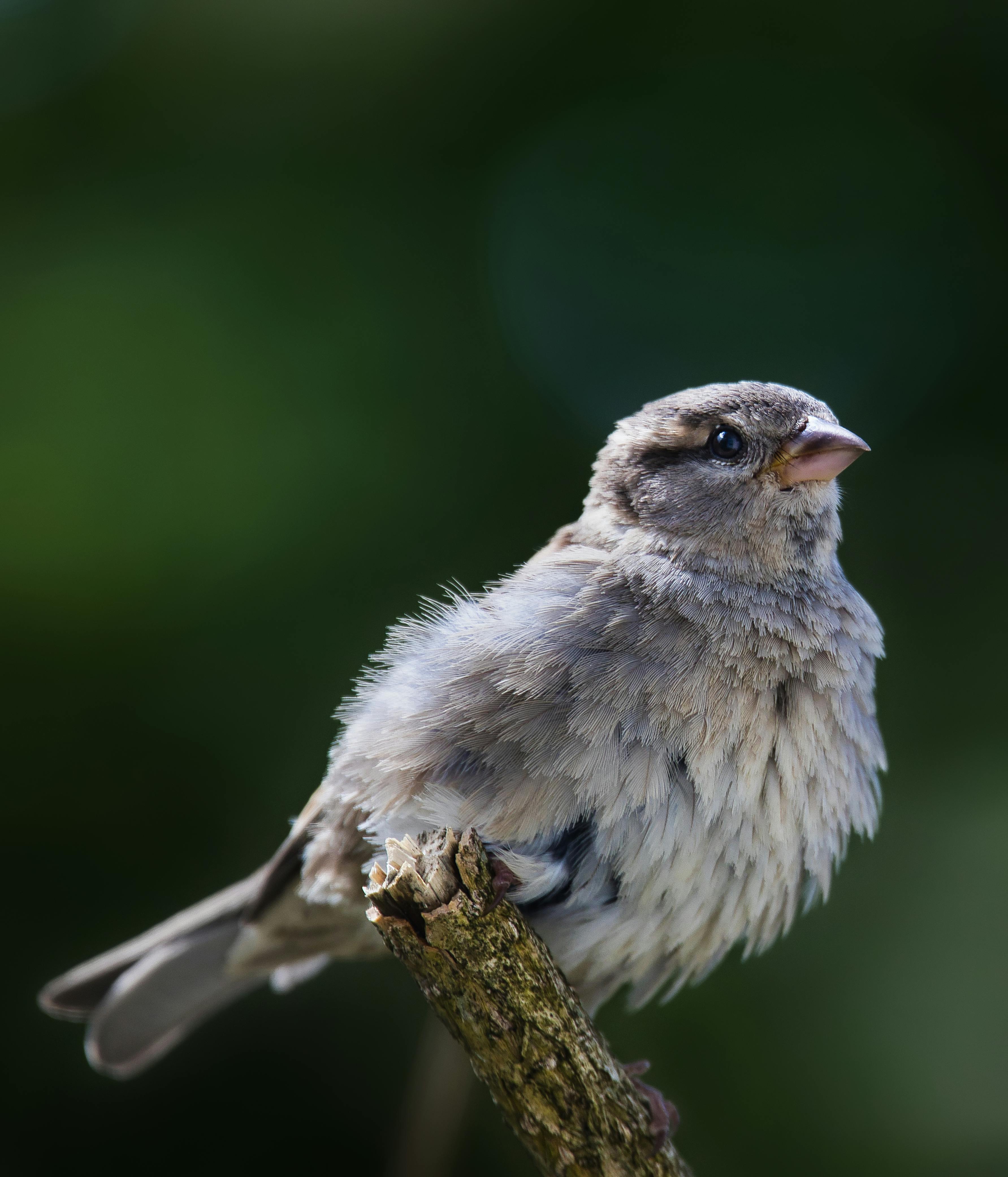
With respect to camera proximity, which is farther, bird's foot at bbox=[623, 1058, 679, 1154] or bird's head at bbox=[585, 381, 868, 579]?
bird's head at bbox=[585, 381, 868, 579]

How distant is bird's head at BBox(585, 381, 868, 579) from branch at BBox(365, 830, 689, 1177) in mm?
865

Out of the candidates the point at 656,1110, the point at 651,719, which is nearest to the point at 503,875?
the point at 651,719

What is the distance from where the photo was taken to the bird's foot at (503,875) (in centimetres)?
170

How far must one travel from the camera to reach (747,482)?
215 centimetres

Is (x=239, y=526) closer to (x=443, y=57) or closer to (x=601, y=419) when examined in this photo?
(x=601, y=419)

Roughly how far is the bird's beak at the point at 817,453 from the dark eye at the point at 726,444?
0.30ft

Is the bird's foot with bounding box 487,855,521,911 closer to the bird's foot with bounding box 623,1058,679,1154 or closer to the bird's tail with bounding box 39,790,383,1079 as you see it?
the bird's foot with bounding box 623,1058,679,1154

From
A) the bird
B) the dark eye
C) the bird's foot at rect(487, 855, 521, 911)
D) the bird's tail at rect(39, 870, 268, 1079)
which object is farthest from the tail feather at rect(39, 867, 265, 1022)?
the dark eye

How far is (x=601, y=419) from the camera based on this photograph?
3.47 metres

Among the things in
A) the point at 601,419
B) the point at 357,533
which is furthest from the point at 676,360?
the point at 357,533

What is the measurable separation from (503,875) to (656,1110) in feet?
1.78

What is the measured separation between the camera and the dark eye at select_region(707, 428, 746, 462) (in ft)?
7.20

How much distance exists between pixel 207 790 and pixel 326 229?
1.99m

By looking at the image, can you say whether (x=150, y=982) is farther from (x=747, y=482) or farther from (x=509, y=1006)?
(x=747, y=482)
